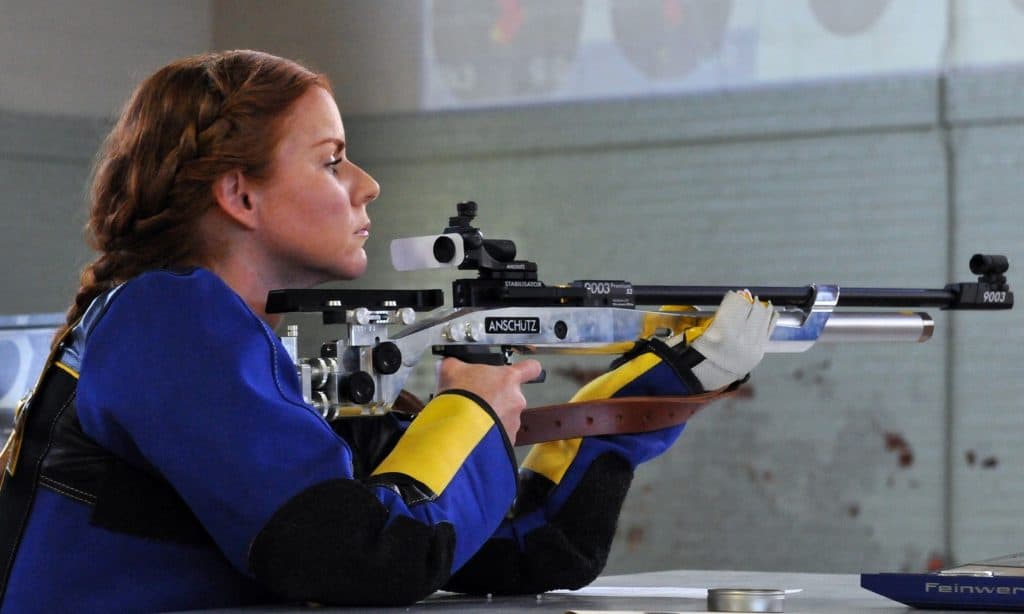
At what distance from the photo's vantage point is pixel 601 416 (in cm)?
152

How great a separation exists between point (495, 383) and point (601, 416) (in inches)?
8.3

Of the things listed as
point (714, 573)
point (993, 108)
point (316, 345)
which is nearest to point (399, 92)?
point (316, 345)

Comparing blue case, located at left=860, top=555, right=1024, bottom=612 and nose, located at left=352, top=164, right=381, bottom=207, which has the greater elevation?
nose, located at left=352, top=164, right=381, bottom=207

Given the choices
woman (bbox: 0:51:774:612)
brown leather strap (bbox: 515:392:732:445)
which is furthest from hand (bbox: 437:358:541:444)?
brown leather strap (bbox: 515:392:732:445)

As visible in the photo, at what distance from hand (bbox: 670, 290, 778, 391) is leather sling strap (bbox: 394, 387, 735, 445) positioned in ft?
0.11

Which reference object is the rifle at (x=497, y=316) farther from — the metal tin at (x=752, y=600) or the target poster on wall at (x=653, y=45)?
the target poster on wall at (x=653, y=45)

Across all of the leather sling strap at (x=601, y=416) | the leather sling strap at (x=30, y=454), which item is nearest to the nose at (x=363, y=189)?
the leather sling strap at (x=601, y=416)

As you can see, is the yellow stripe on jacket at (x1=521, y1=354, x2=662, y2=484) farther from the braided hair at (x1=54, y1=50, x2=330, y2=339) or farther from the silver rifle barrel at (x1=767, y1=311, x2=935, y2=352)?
the braided hair at (x1=54, y1=50, x2=330, y2=339)

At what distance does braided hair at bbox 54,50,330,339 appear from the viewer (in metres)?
1.36

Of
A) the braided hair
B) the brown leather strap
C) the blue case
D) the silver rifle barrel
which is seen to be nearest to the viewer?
the blue case

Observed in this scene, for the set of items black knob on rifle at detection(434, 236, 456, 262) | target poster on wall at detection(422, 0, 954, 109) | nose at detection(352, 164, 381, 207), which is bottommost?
black knob on rifle at detection(434, 236, 456, 262)

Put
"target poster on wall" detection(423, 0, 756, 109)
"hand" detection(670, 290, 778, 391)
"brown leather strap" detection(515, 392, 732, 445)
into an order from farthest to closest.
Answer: "target poster on wall" detection(423, 0, 756, 109) < "hand" detection(670, 290, 778, 391) < "brown leather strap" detection(515, 392, 732, 445)

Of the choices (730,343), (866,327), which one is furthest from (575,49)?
(730,343)

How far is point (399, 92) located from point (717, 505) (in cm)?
153
